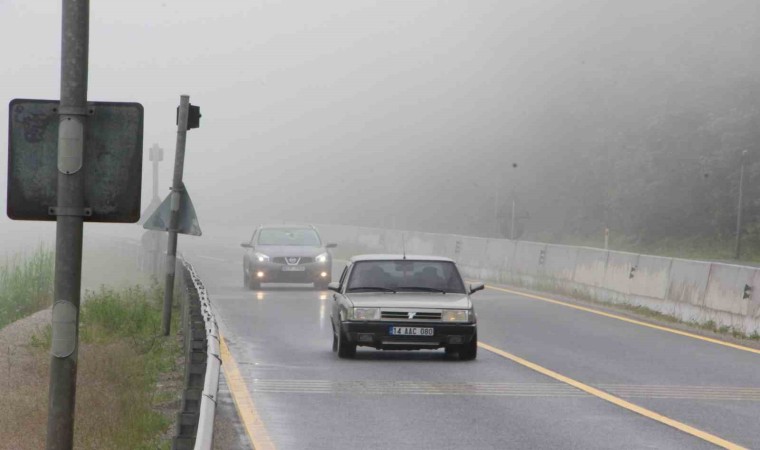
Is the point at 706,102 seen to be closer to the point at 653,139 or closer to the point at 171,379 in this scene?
the point at 653,139

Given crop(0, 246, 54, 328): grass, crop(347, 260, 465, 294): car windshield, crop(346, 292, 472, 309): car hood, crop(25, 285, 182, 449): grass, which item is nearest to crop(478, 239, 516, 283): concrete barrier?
crop(0, 246, 54, 328): grass

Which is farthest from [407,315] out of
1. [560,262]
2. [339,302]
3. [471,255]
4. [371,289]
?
[471,255]

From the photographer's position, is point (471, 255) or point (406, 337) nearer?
point (406, 337)

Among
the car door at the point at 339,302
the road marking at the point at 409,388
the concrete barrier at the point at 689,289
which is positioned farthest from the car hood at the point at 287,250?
the road marking at the point at 409,388

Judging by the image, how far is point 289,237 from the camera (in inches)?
1407

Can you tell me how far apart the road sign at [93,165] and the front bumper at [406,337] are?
10.6 m

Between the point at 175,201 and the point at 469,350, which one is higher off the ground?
the point at 175,201

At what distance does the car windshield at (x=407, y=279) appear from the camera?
18.5m

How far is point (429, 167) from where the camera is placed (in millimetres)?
85250

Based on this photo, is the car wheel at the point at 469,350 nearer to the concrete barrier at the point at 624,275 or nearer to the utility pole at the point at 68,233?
the concrete barrier at the point at 624,275

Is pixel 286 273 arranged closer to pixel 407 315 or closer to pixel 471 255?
pixel 471 255

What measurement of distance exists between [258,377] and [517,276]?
2020 centimetres

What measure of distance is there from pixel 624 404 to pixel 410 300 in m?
4.54

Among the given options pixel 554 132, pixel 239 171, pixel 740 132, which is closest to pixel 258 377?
pixel 740 132
